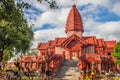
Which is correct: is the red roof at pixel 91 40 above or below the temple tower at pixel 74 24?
below

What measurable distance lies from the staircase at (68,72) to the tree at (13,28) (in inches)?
288

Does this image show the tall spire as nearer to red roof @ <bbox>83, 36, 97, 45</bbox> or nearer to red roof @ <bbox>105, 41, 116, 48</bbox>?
red roof @ <bbox>83, 36, 97, 45</bbox>

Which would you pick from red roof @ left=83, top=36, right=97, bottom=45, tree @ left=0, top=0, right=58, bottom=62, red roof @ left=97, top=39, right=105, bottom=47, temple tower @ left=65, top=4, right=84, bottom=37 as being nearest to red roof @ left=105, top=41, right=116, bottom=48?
red roof @ left=97, top=39, right=105, bottom=47

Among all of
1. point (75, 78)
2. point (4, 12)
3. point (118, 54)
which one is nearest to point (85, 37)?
point (118, 54)

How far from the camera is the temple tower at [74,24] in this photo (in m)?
69.1

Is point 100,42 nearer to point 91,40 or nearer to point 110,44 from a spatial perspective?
point 91,40

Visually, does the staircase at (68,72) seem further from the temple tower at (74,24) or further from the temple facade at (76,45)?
the temple tower at (74,24)

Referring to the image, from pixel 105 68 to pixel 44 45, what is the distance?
22.9 metres

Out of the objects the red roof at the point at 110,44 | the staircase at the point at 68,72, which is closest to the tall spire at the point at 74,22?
the red roof at the point at 110,44

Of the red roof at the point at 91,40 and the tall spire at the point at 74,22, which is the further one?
the tall spire at the point at 74,22

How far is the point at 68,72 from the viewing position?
145 feet

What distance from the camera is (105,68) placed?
50312 millimetres

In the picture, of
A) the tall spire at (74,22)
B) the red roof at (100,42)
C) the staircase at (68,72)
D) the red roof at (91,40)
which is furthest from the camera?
the tall spire at (74,22)

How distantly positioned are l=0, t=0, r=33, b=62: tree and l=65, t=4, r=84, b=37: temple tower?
75.9ft
